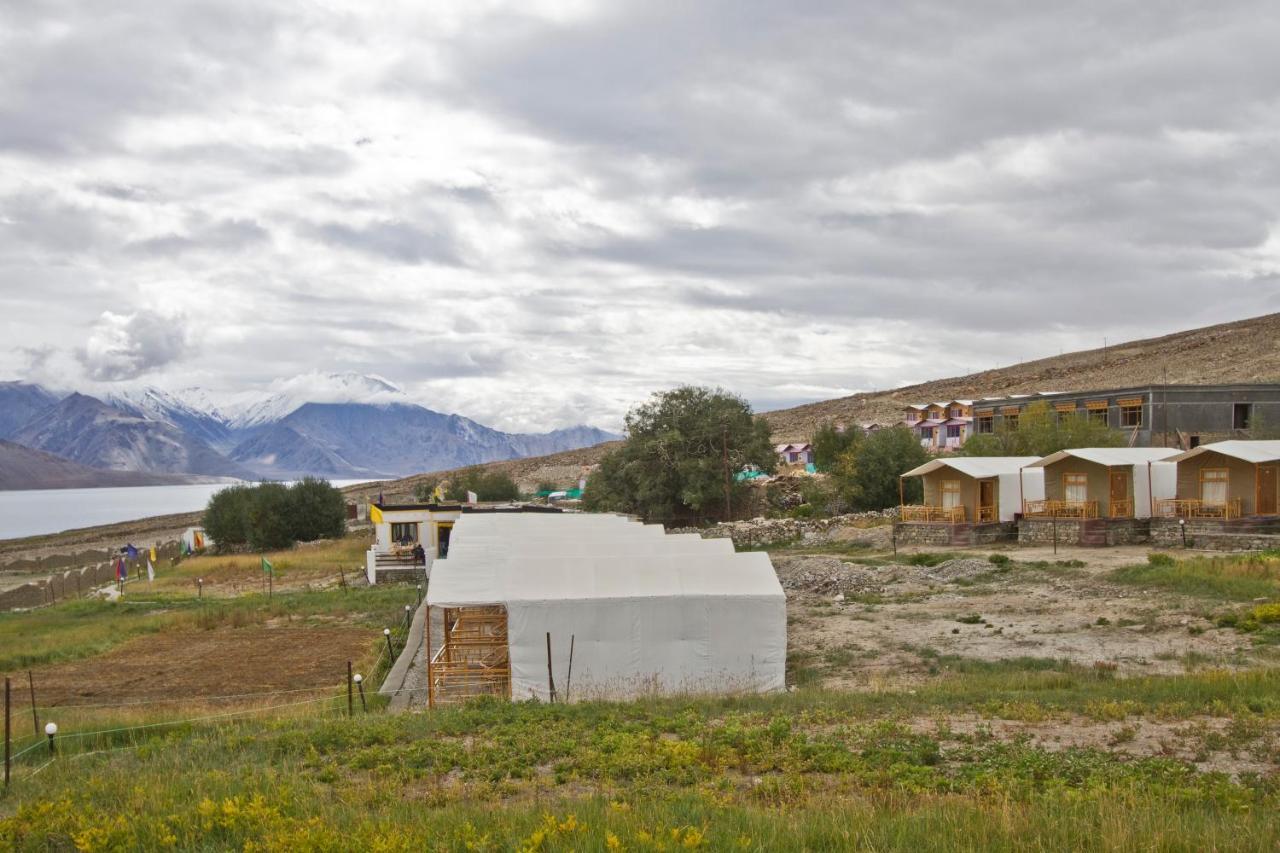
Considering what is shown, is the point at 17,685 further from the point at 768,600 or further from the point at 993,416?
the point at 993,416

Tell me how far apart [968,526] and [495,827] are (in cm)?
3702

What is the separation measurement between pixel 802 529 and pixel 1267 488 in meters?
20.2

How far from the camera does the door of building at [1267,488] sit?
34.3m

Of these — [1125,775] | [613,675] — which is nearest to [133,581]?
[613,675]

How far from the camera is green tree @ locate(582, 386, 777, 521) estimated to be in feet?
183

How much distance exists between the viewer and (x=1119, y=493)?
38.8 metres

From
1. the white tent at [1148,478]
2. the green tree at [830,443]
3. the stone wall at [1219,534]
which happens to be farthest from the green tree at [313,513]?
the stone wall at [1219,534]

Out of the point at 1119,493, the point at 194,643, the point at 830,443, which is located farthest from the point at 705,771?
the point at 830,443

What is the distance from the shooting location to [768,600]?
1780 cm

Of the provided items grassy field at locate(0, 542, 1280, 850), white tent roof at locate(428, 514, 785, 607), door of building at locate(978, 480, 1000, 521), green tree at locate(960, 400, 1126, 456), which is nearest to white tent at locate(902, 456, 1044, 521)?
door of building at locate(978, 480, 1000, 521)

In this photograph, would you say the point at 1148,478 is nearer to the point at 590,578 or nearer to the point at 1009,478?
the point at 1009,478

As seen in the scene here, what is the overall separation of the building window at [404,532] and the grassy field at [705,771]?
2915 cm

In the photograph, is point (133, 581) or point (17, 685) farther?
point (133, 581)

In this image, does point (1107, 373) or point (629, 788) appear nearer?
point (629, 788)
